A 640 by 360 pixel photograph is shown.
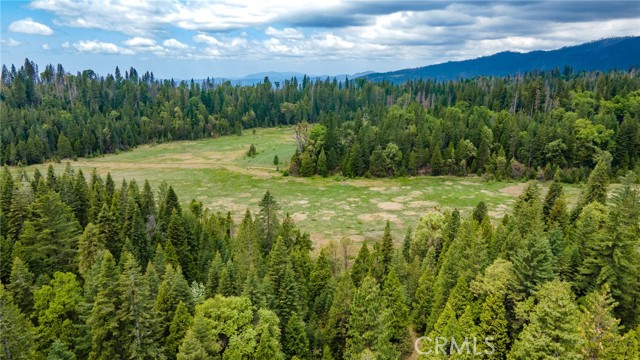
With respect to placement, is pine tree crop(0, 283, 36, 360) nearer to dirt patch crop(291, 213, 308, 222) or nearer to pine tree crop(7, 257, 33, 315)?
pine tree crop(7, 257, 33, 315)

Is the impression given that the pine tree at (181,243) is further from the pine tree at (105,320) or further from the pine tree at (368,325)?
the pine tree at (368,325)

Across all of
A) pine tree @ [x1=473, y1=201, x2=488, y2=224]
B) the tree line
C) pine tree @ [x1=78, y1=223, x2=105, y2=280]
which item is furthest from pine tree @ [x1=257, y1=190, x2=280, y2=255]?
pine tree @ [x1=473, y1=201, x2=488, y2=224]

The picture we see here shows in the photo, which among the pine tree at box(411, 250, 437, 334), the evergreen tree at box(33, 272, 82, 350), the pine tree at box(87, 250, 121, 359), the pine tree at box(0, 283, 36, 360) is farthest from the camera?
the pine tree at box(411, 250, 437, 334)

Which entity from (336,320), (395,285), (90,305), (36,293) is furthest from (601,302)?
(36,293)

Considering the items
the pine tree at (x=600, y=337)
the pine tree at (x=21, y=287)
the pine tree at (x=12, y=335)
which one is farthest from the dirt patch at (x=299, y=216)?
the pine tree at (x=600, y=337)

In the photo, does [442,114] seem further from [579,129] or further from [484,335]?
[484,335]

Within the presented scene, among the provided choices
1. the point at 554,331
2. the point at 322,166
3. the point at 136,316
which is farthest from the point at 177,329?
the point at 322,166

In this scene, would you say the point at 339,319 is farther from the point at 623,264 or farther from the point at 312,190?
the point at 312,190
